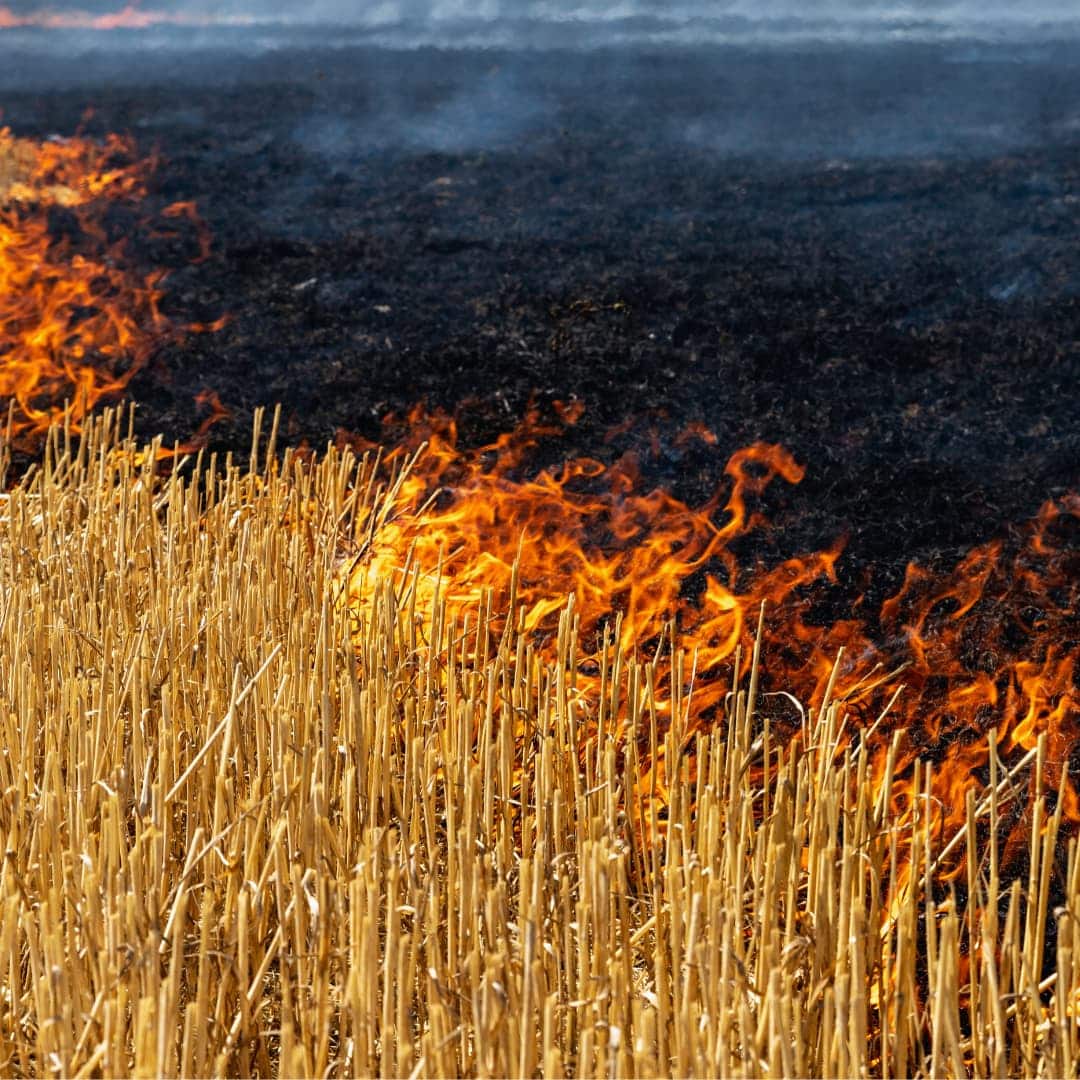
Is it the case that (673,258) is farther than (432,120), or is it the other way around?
(432,120)

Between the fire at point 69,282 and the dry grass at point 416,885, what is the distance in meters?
1.96

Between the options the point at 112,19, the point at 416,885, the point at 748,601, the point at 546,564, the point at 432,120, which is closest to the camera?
the point at 416,885

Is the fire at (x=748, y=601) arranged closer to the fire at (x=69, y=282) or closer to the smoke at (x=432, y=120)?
the fire at (x=69, y=282)

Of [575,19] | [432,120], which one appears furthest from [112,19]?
[432,120]

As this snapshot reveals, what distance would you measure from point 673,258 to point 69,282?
222 centimetres

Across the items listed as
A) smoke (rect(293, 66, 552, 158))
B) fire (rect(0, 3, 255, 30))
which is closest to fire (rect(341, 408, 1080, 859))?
smoke (rect(293, 66, 552, 158))

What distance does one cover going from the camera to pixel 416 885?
5.46 ft

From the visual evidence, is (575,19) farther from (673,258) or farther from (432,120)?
(673,258)

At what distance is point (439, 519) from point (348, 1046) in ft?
6.19

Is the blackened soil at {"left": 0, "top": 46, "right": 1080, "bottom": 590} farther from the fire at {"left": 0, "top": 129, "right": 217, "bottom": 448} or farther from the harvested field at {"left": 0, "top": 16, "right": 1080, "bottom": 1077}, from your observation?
the fire at {"left": 0, "top": 129, "right": 217, "bottom": 448}

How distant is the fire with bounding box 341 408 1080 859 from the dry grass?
7.9 inches

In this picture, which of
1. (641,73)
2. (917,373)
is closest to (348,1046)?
(917,373)

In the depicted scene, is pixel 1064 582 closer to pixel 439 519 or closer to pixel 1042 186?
pixel 439 519

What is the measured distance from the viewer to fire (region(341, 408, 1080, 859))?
2566mm
